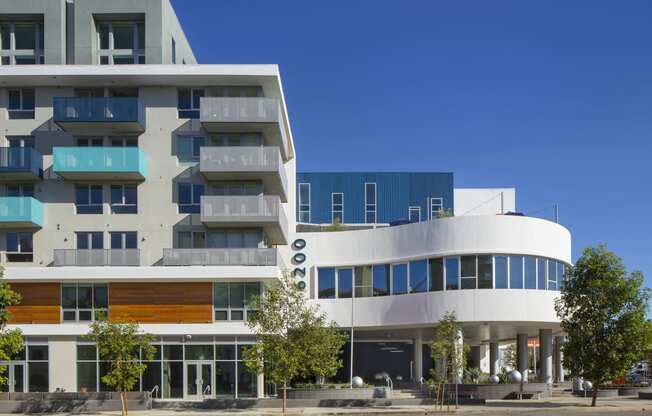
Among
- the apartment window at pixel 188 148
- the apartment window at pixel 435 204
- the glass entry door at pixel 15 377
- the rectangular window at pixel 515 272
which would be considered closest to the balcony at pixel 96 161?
the apartment window at pixel 188 148

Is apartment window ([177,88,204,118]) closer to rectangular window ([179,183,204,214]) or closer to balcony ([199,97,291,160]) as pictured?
balcony ([199,97,291,160])

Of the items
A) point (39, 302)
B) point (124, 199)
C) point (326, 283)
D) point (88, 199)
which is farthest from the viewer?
point (326, 283)

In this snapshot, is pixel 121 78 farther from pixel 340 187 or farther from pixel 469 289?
pixel 340 187

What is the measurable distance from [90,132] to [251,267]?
492 inches

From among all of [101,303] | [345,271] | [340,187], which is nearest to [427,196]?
[340,187]

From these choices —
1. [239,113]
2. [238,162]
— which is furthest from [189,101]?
[238,162]

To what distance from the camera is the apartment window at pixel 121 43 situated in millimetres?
52438

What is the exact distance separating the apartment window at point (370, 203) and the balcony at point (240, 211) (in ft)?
115

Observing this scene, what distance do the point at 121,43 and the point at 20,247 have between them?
13630 mm

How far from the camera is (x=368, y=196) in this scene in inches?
3344

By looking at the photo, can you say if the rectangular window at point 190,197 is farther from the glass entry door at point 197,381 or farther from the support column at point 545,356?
the support column at point 545,356

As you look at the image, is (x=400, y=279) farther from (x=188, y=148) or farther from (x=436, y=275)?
(x=188, y=148)

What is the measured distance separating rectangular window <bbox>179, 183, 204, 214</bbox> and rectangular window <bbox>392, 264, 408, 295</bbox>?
1247cm

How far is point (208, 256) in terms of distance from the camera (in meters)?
48.5
